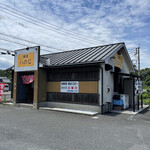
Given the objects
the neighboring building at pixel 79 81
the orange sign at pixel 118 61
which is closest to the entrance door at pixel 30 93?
the neighboring building at pixel 79 81

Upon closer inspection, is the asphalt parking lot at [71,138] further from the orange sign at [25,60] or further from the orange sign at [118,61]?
the orange sign at [25,60]

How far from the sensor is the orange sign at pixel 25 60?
1340 centimetres

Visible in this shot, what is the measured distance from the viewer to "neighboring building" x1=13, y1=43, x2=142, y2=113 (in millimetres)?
10961

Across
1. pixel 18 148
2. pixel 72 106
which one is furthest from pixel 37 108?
pixel 18 148

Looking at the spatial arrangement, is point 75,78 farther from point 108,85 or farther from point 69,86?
point 108,85

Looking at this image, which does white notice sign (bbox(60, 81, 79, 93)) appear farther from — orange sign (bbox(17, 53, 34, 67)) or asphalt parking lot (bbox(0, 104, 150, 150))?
asphalt parking lot (bbox(0, 104, 150, 150))

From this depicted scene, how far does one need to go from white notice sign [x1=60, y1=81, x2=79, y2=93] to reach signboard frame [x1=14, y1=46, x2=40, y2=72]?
2724 mm

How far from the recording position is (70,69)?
12242 millimetres

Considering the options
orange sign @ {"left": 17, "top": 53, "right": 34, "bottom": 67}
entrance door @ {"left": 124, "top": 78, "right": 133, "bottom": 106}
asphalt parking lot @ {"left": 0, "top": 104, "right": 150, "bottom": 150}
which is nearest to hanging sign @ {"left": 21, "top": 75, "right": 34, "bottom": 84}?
orange sign @ {"left": 17, "top": 53, "right": 34, "bottom": 67}

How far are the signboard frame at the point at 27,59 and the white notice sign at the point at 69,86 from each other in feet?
8.94

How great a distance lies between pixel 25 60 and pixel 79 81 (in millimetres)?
5486

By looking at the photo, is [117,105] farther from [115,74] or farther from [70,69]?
[70,69]

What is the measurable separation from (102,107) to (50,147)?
6435mm

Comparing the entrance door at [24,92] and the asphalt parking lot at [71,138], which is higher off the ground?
the entrance door at [24,92]
